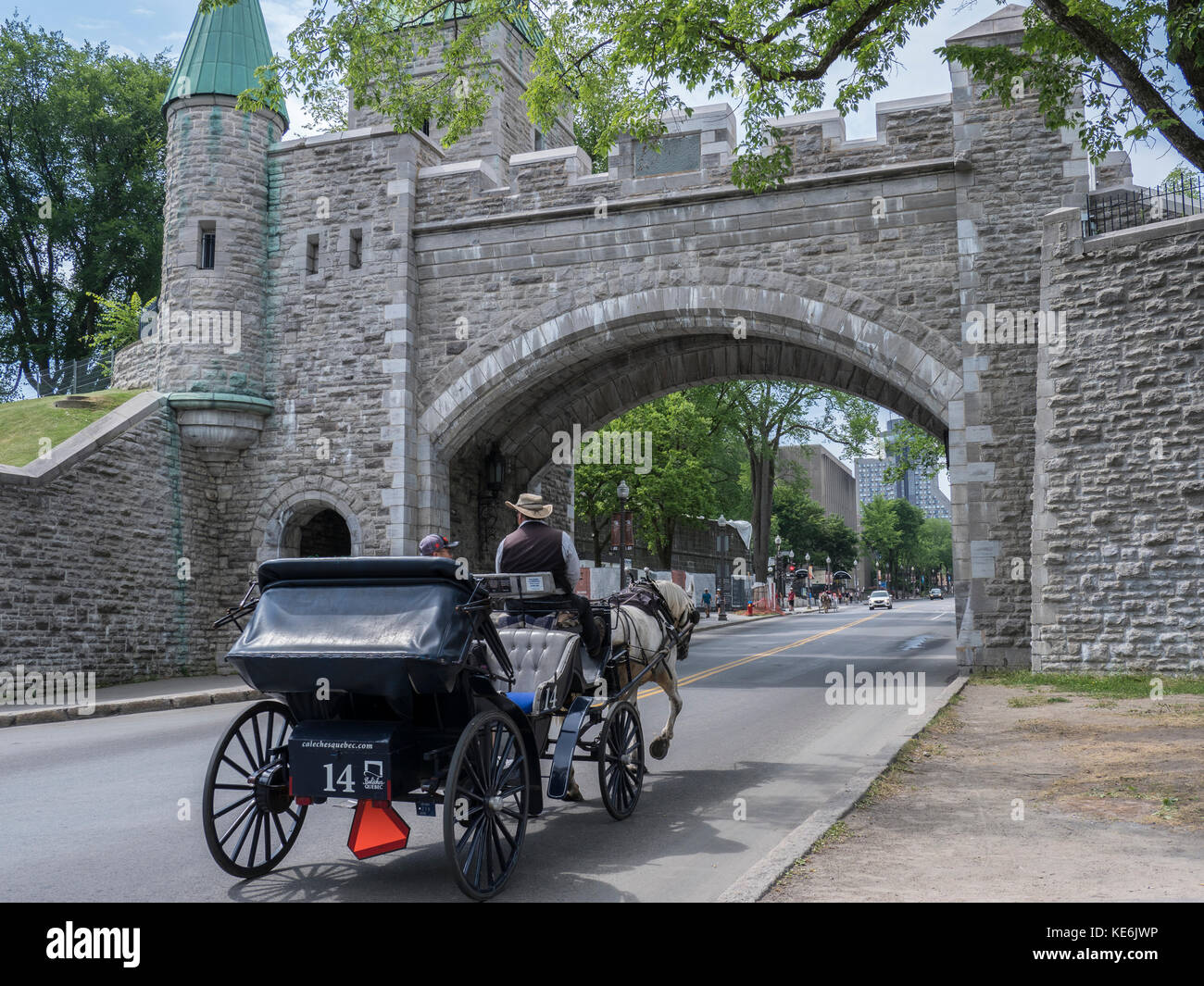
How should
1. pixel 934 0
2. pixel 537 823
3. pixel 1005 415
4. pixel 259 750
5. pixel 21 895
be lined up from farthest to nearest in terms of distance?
1. pixel 1005 415
2. pixel 934 0
3. pixel 537 823
4. pixel 259 750
5. pixel 21 895

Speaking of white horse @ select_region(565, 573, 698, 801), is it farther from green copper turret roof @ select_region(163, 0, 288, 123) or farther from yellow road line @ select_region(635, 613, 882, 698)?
green copper turret roof @ select_region(163, 0, 288, 123)

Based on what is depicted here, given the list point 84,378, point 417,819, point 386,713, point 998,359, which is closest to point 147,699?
point 417,819

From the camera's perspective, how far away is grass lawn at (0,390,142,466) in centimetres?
1552

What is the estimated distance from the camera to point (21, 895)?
14.5 feet

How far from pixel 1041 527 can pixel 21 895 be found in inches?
522

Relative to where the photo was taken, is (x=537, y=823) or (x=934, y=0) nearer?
(x=537, y=823)

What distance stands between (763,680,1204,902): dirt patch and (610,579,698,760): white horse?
1691 mm

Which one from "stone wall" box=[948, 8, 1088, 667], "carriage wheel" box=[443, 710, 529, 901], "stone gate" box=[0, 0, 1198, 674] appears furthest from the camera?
"stone gate" box=[0, 0, 1198, 674]

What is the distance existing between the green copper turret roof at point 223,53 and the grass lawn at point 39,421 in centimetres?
598

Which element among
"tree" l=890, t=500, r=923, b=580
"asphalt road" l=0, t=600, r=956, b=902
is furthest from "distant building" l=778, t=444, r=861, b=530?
"asphalt road" l=0, t=600, r=956, b=902

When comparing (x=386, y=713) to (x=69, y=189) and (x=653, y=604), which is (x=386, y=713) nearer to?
(x=653, y=604)
